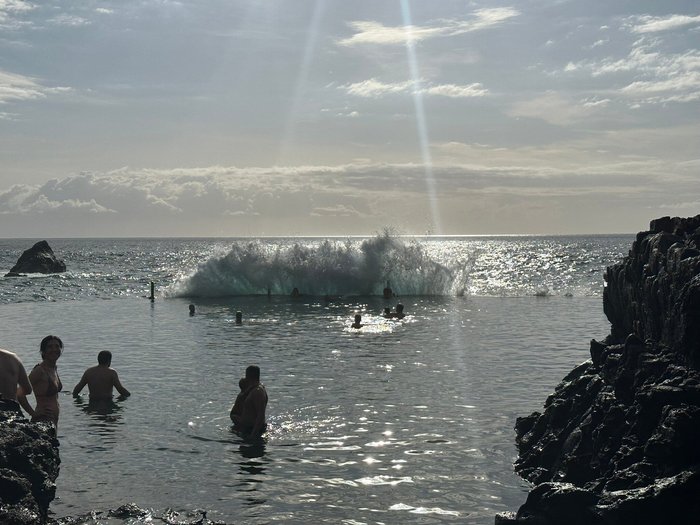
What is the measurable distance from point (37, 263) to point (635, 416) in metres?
89.3

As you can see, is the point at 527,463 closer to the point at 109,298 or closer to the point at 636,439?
the point at 636,439

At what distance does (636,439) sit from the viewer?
32.0 feet

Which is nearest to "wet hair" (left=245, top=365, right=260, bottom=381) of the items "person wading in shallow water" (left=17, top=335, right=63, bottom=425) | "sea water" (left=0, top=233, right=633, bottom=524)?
"sea water" (left=0, top=233, right=633, bottom=524)

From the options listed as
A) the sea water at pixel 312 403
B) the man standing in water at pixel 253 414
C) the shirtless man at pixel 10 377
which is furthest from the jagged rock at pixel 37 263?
the shirtless man at pixel 10 377

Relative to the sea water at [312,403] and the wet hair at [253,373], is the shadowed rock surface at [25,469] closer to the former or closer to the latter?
the sea water at [312,403]

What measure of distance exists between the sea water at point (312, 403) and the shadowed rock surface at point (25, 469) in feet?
2.24

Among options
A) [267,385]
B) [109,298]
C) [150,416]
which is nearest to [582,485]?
[150,416]

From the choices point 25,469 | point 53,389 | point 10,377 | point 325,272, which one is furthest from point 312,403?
point 325,272

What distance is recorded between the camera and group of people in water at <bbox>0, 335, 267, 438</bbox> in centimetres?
1135

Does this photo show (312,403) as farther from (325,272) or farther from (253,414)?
(325,272)

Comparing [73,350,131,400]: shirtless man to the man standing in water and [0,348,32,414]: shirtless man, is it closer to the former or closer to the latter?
the man standing in water

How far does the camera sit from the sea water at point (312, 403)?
11.5 m

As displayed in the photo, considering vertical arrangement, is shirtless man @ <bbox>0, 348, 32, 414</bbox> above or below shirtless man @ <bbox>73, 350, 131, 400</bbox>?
above

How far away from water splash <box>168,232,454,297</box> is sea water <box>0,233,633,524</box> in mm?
9010
